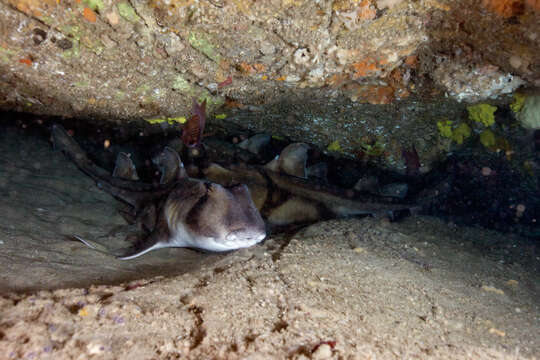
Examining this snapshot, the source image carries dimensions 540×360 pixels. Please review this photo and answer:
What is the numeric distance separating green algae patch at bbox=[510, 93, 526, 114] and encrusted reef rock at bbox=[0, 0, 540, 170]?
0.83 ft

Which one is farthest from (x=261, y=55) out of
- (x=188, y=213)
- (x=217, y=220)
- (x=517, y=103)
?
(x=517, y=103)

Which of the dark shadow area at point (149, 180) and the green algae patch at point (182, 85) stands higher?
the green algae patch at point (182, 85)

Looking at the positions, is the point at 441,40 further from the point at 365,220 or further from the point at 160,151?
the point at 160,151

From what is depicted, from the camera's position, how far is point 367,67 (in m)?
3.63

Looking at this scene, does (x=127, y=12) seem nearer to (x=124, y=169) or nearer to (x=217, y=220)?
(x=217, y=220)

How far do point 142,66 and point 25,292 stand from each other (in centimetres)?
→ 243

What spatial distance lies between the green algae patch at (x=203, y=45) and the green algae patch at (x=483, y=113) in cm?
378

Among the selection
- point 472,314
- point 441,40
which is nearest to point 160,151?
point 441,40

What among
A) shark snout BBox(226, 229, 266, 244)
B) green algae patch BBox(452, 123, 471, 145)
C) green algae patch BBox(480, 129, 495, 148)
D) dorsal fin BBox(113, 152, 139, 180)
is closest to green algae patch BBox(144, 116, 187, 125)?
dorsal fin BBox(113, 152, 139, 180)

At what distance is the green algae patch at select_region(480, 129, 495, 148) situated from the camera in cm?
521

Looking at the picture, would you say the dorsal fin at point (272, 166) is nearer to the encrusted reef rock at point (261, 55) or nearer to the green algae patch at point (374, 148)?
the encrusted reef rock at point (261, 55)

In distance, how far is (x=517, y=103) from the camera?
4.17 m

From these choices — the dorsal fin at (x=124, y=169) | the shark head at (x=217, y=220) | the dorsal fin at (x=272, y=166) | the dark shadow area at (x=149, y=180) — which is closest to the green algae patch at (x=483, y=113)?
the dark shadow area at (x=149, y=180)

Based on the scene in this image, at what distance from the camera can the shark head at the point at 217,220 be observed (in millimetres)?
3235
